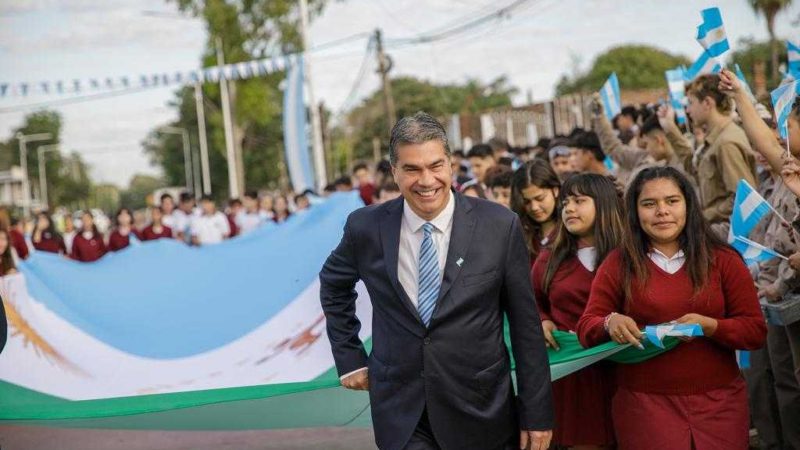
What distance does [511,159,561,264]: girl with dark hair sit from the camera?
579 cm

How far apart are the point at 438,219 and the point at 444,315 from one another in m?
0.38

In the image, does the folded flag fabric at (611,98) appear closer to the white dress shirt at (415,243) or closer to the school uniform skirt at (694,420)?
the school uniform skirt at (694,420)

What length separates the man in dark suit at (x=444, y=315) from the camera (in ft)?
12.4

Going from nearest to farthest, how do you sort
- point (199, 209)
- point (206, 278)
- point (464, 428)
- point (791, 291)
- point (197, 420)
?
point (464, 428) → point (791, 291) → point (197, 420) → point (206, 278) → point (199, 209)

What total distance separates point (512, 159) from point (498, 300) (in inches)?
287

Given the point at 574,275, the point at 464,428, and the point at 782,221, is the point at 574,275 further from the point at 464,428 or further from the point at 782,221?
the point at 464,428

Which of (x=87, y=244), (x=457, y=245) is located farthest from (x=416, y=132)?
(x=87, y=244)

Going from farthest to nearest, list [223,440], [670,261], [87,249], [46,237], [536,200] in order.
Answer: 1. [46,237]
2. [87,249]
3. [223,440]
4. [536,200]
5. [670,261]

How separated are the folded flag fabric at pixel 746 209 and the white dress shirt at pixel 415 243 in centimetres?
187

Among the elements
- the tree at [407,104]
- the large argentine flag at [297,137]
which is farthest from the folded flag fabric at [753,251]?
the tree at [407,104]

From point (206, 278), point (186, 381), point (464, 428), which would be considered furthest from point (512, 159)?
point (464, 428)

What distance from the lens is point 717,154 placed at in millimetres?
6871

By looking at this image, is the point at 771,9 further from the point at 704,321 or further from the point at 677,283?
the point at 704,321

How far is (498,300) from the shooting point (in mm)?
3910
